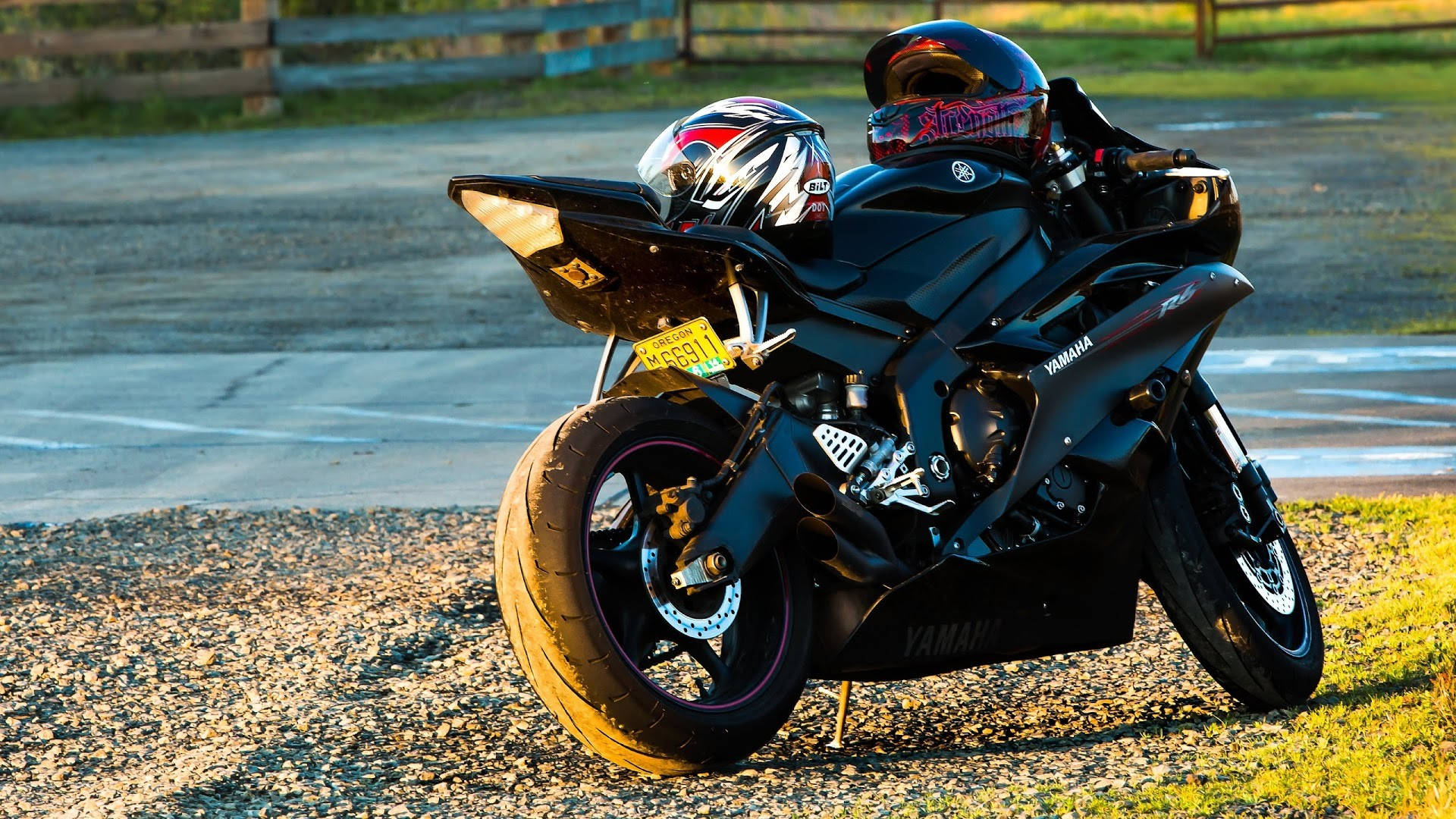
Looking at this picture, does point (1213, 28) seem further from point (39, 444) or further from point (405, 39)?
point (39, 444)

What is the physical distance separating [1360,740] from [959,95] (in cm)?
188

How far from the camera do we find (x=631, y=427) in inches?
159

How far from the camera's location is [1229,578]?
499cm

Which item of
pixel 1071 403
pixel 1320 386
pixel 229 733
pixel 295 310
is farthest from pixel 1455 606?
pixel 295 310

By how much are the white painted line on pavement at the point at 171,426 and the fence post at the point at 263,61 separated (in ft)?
49.1

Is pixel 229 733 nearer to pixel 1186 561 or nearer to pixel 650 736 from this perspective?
pixel 650 736

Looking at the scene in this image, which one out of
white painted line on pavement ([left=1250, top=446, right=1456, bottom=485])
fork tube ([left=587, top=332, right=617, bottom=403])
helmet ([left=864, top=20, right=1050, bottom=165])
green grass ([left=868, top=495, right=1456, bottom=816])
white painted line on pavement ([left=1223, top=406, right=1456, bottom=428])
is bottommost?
white painted line on pavement ([left=1223, top=406, right=1456, bottom=428])

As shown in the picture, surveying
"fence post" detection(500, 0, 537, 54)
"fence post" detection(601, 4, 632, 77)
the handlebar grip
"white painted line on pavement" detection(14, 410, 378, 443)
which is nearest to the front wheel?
the handlebar grip

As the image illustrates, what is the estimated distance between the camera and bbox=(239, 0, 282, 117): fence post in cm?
A: 2359

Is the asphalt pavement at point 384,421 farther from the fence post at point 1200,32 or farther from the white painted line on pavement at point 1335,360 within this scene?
the fence post at point 1200,32

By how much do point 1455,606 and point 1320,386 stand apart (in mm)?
3989

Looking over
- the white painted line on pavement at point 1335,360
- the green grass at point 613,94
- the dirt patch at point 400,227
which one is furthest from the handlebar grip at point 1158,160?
the green grass at point 613,94

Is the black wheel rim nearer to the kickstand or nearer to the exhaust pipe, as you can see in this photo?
the exhaust pipe

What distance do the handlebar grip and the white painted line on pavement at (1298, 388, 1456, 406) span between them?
14.3 feet
